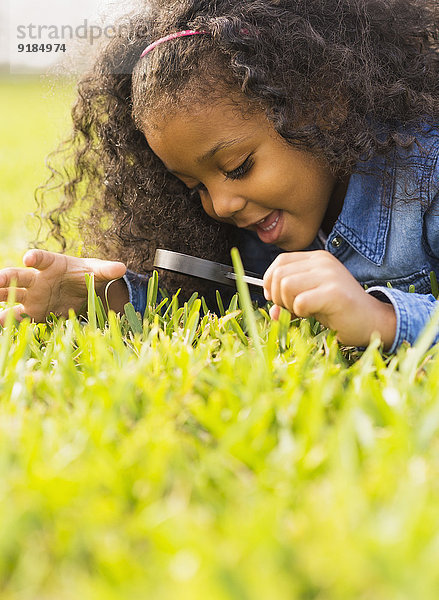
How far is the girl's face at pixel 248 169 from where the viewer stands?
1715mm

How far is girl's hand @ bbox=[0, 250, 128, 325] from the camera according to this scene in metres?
1.79

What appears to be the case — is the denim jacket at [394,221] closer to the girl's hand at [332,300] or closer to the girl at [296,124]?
the girl at [296,124]

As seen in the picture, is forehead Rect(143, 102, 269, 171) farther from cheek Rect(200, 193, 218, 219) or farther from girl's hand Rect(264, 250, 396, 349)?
girl's hand Rect(264, 250, 396, 349)

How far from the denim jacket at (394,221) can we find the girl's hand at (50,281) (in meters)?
0.60

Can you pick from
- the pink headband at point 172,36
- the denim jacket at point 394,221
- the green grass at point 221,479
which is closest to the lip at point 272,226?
the denim jacket at point 394,221

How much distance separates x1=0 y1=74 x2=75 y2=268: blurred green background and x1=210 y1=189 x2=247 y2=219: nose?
73cm

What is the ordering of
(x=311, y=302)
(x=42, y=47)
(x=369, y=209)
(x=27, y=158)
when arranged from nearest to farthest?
(x=311, y=302) → (x=369, y=209) → (x=42, y=47) → (x=27, y=158)

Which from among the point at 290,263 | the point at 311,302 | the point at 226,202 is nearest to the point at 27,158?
the point at 226,202

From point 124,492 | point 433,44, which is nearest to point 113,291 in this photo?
point 433,44

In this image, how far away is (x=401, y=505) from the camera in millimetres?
667

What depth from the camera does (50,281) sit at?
1815 millimetres

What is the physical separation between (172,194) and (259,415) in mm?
1398

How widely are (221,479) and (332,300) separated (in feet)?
2.08

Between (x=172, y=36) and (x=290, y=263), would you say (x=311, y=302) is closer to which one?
(x=290, y=263)
